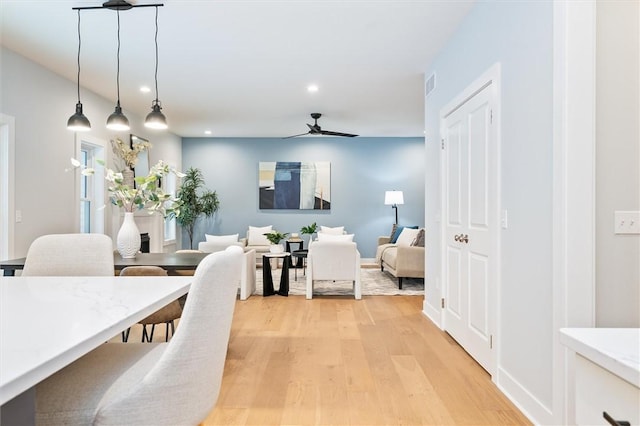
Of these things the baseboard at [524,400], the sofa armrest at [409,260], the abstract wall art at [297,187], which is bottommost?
the baseboard at [524,400]

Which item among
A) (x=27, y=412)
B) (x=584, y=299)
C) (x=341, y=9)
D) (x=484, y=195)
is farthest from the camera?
(x=341, y=9)

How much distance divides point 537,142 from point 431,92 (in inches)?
89.0

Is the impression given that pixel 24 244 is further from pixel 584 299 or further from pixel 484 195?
pixel 584 299

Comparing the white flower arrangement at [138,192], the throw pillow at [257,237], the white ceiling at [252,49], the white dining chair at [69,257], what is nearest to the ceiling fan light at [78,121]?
the white flower arrangement at [138,192]

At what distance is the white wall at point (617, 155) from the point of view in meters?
1.71

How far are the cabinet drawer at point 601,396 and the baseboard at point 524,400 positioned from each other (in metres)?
1.10

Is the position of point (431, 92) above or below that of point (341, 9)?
below

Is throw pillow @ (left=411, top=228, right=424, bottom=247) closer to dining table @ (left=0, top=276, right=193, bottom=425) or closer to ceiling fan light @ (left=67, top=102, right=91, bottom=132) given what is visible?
ceiling fan light @ (left=67, top=102, right=91, bottom=132)

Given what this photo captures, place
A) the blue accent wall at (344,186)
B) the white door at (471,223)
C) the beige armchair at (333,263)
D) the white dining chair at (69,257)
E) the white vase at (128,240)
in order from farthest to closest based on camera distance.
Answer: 1. the blue accent wall at (344,186)
2. the beige armchair at (333,263)
3. the white vase at (128,240)
4. the white door at (471,223)
5. the white dining chair at (69,257)

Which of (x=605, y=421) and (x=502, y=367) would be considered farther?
(x=502, y=367)

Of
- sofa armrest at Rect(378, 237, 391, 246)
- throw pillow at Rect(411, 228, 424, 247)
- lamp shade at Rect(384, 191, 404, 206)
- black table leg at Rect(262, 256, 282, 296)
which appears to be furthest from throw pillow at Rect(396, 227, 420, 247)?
black table leg at Rect(262, 256, 282, 296)

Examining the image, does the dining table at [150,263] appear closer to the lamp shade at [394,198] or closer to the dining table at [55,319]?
the dining table at [55,319]

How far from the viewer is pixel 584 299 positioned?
66.5 inches

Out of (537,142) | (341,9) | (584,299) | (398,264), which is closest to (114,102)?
(341,9)
